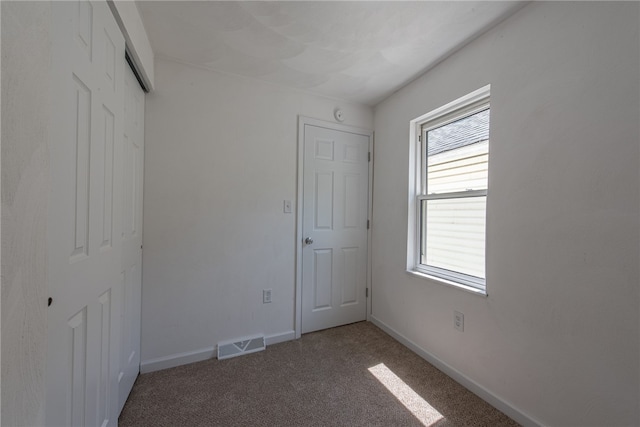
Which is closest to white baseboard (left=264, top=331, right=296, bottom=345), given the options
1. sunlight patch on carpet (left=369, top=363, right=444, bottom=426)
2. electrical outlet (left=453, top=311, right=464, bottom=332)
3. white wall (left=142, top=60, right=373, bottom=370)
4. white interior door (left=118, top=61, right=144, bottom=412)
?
white wall (left=142, top=60, right=373, bottom=370)

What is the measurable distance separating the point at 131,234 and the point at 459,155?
7.75 ft

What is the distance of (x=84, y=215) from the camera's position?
2.89ft

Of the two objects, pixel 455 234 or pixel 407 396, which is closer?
Answer: pixel 407 396

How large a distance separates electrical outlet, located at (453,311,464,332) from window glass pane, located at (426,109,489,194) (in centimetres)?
90

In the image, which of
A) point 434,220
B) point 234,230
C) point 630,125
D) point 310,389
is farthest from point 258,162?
point 630,125

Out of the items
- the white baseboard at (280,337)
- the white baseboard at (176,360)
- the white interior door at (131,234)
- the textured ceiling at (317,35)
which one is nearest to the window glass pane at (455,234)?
the textured ceiling at (317,35)

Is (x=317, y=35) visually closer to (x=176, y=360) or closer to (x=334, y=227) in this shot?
(x=334, y=227)

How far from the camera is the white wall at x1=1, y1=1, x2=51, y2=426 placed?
17.3 inches

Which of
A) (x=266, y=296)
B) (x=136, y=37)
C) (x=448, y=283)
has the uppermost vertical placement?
(x=136, y=37)

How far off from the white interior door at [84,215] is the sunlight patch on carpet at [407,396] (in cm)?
157

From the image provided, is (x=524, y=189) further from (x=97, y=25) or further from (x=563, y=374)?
(x=97, y=25)

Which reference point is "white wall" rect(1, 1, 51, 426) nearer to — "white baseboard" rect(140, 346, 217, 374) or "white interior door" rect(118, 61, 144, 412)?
"white interior door" rect(118, 61, 144, 412)

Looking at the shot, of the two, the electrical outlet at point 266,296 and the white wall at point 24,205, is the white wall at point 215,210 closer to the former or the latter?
the electrical outlet at point 266,296

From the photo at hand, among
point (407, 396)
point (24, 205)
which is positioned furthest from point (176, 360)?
point (24, 205)
